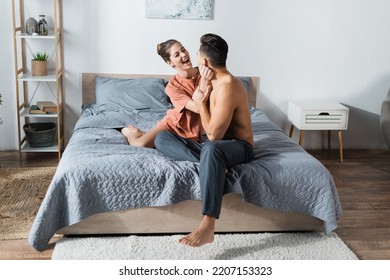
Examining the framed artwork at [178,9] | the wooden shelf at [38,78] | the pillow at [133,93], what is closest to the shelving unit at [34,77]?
the wooden shelf at [38,78]

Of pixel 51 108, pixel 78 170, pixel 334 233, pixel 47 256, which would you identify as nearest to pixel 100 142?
pixel 78 170

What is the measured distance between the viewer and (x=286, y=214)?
3.23m

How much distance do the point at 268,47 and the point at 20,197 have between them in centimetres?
235

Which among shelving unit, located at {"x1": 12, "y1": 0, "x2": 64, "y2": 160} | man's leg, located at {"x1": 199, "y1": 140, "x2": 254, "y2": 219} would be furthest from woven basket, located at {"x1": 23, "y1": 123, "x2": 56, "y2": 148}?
man's leg, located at {"x1": 199, "y1": 140, "x2": 254, "y2": 219}

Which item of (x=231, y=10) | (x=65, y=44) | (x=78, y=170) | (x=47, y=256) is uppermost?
(x=231, y=10)

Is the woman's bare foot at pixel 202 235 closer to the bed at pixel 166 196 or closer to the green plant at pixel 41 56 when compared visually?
the bed at pixel 166 196

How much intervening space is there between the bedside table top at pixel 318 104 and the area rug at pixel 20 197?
2.03m

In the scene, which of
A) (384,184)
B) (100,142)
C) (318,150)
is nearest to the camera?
(100,142)

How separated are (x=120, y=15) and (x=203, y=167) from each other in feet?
7.00

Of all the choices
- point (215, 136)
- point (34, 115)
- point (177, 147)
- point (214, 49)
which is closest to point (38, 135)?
point (34, 115)

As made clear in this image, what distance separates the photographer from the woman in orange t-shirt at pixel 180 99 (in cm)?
351

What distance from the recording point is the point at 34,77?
4527mm

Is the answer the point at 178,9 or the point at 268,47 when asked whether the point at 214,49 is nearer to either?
the point at 178,9
